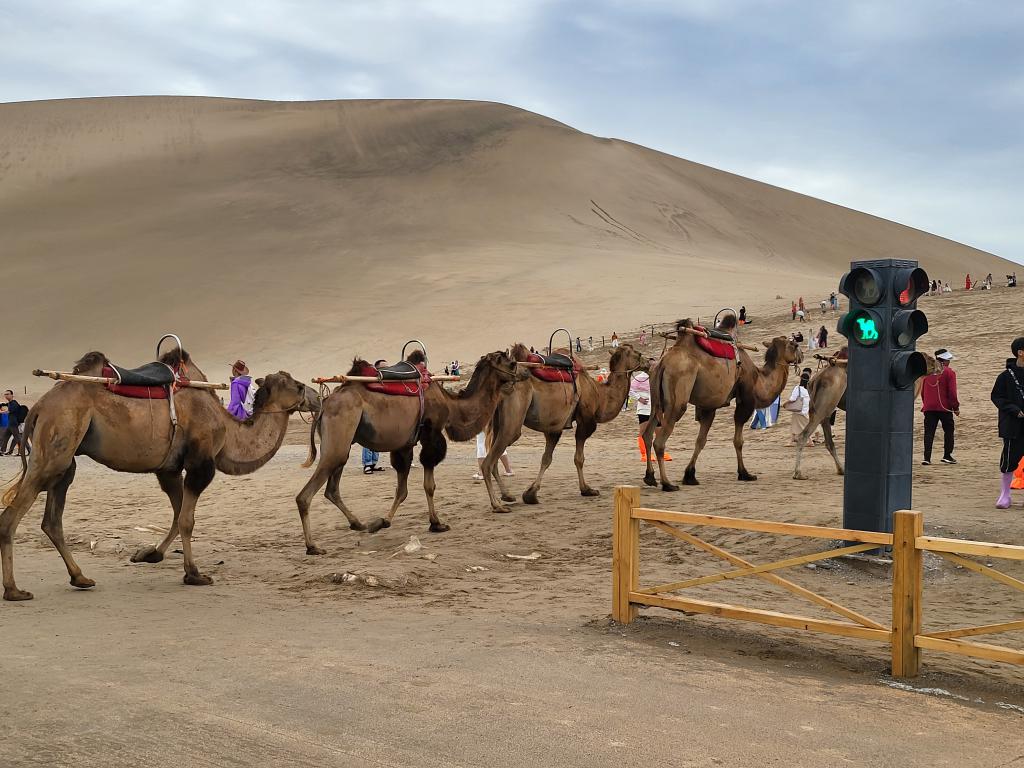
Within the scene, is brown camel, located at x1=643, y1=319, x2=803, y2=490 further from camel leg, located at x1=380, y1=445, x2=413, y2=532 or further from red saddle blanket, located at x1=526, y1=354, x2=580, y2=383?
camel leg, located at x1=380, y1=445, x2=413, y2=532

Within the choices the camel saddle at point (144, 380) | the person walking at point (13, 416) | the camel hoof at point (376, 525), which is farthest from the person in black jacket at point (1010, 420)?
the person walking at point (13, 416)

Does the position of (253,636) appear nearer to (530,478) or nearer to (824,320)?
(530,478)

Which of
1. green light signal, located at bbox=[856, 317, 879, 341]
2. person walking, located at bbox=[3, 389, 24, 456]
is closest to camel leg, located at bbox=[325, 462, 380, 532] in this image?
green light signal, located at bbox=[856, 317, 879, 341]

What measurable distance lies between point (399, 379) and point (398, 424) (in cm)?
53

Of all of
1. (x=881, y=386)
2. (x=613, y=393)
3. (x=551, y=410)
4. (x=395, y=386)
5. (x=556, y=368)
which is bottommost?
(x=551, y=410)

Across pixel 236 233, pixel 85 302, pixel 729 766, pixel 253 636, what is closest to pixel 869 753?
pixel 729 766

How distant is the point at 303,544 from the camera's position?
1257 cm

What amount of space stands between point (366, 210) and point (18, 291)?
27120 millimetres

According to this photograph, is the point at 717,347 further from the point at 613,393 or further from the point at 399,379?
the point at 399,379

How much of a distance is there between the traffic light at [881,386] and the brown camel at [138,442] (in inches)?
227

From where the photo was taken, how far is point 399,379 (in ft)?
41.2

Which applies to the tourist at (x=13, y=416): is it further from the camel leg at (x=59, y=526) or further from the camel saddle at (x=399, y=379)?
the camel leg at (x=59, y=526)

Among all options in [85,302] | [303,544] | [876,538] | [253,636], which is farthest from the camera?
[85,302]

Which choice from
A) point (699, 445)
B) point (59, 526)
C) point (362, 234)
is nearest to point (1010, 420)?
point (699, 445)
